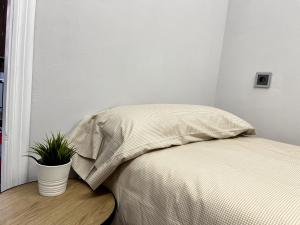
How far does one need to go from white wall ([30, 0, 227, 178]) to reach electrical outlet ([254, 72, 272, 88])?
45 centimetres

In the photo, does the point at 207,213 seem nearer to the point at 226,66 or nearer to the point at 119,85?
the point at 119,85

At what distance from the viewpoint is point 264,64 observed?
1.65 m

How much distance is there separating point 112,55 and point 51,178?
26.2 inches

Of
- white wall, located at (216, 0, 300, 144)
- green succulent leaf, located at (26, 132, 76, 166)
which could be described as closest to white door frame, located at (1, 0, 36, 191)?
green succulent leaf, located at (26, 132, 76, 166)

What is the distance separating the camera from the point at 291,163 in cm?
89

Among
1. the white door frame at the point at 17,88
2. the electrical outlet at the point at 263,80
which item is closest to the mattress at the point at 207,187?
the white door frame at the point at 17,88

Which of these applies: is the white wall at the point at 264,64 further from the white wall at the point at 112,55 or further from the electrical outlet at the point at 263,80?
the white wall at the point at 112,55

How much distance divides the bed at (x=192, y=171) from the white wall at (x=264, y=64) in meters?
0.52

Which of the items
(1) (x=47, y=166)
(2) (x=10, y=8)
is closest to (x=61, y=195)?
(1) (x=47, y=166)

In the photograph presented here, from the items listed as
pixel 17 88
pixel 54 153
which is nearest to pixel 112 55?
pixel 17 88

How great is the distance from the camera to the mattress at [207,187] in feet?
1.76

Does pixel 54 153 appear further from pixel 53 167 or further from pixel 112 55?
pixel 112 55

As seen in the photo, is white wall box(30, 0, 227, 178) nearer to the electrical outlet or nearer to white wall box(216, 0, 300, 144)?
white wall box(216, 0, 300, 144)

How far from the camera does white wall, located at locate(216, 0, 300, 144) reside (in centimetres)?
151
